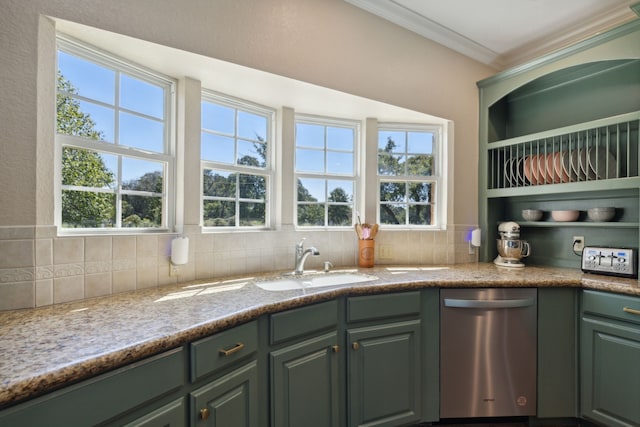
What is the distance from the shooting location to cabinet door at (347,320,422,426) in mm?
1754

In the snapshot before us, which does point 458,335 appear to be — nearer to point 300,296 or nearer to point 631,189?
point 300,296

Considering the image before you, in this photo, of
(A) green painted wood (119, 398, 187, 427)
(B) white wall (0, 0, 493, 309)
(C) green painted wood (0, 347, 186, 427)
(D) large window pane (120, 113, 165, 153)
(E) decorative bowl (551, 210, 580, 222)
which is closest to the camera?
(C) green painted wood (0, 347, 186, 427)

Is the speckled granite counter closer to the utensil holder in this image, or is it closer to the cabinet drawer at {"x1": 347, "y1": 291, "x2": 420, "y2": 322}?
the cabinet drawer at {"x1": 347, "y1": 291, "x2": 420, "y2": 322}

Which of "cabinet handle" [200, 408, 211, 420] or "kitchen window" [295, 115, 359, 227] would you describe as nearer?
"cabinet handle" [200, 408, 211, 420]

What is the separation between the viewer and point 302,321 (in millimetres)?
1528

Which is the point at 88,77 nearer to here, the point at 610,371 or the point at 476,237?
the point at 476,237

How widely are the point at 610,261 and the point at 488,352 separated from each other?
1007mm

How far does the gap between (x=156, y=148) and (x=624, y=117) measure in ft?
9.32

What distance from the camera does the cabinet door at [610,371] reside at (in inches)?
68.7

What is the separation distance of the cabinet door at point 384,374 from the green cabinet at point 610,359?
101 cm

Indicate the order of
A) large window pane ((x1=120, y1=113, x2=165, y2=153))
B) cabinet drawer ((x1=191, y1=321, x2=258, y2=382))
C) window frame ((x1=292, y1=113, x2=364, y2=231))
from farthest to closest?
1. window frame ((x1=292, y1=113, x2=364, y2=231))
2. large window pane ((x1=120, y1=113, x2=165, y2=153))
3. cabinet drawer ((x1=191, y1=321, x2=258, y2=382))

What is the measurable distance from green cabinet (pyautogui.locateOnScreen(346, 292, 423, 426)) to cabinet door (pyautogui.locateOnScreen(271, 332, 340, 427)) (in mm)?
121

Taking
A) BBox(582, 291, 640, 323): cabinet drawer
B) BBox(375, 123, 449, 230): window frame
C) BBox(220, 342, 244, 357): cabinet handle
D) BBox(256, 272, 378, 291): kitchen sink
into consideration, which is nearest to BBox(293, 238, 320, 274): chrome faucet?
BBox(256, 272, 378, 291): kitchen sink

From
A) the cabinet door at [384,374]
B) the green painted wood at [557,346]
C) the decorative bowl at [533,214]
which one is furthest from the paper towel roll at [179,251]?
the decorative bowl at [533,214]
